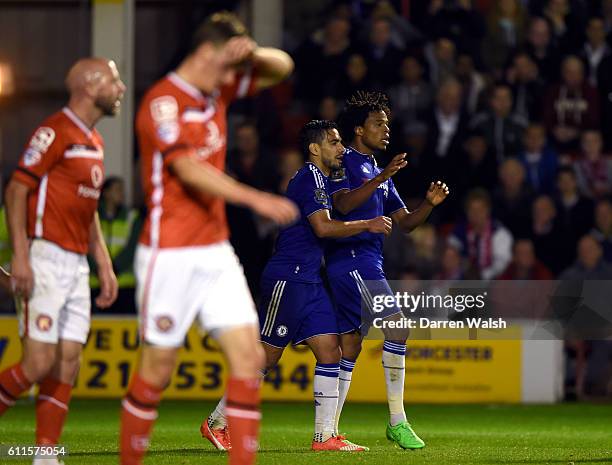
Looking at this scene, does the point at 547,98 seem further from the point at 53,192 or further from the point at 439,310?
the point at 53,192

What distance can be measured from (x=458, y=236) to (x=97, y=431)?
5.82 m

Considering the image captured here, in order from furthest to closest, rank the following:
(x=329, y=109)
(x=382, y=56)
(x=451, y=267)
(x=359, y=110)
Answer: (x=382, y=56)
(x=329, y=109)
(x=451, y=267)
(x=359, y=110)

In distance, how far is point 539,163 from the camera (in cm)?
1585

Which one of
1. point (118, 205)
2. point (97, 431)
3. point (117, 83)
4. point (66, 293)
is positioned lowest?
point (97, 431)

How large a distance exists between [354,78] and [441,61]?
125 cm

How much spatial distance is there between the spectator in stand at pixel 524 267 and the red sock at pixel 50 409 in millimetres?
8158

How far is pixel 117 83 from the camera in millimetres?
7422

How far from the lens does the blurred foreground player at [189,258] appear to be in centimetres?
624

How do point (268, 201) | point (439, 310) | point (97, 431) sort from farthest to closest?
point (439, 310) < point (97, 431) < point (268, 201)

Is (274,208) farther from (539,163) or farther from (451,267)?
(539,163)

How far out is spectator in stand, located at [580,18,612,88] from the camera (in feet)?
54.1

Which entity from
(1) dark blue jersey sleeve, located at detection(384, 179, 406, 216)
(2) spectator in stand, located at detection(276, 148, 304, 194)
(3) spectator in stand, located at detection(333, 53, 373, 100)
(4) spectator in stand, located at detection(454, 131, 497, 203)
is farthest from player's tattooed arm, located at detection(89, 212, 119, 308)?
(3) spectator in stand, located at detection(333, 53, 373, 100)

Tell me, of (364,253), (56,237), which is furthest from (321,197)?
(56,237)

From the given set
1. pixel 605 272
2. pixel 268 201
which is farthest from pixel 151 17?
pixel 268 201
